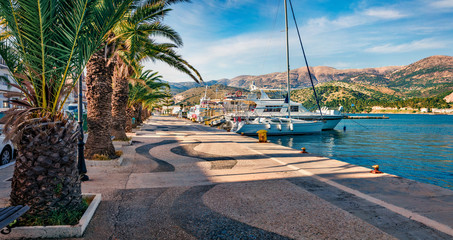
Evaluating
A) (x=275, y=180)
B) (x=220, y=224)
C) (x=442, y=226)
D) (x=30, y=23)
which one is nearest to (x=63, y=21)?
(x=30, y=23)

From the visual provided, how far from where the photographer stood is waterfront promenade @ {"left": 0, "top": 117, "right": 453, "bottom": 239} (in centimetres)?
379

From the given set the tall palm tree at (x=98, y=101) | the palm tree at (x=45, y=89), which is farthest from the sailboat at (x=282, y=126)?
the palm tree at (x=45, y=89)

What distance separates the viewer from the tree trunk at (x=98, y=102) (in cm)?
855

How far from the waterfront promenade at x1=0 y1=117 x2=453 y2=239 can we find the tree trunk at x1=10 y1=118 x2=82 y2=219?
74 cm

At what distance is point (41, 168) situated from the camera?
3613 millimetres

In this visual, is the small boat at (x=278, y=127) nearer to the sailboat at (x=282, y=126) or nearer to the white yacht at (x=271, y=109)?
the sailboat at (x=282, y=126)

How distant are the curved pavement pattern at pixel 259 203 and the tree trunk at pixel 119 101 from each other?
662 cm

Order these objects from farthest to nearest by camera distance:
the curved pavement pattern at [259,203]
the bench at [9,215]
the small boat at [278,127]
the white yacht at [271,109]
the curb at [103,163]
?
the white yacht at [271,109]
the small boat at [278,127]
the curb at [103,163]
the curved pavement pattern at [259,203]
the bench at [9,215]

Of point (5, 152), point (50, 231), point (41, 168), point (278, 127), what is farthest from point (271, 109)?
point (50, 231)

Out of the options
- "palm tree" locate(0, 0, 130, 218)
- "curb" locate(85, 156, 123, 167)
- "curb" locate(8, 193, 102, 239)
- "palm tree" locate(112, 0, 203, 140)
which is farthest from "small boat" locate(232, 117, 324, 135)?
"curb" locate(8, 193, 102, 239)

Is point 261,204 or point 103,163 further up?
point 103,163

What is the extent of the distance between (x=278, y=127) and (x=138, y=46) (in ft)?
79.5

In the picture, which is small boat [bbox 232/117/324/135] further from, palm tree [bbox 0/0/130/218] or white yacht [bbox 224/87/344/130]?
palm tree [bbox 0/0/130/218]

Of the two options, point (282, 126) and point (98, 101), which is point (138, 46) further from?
point (282, 126)
